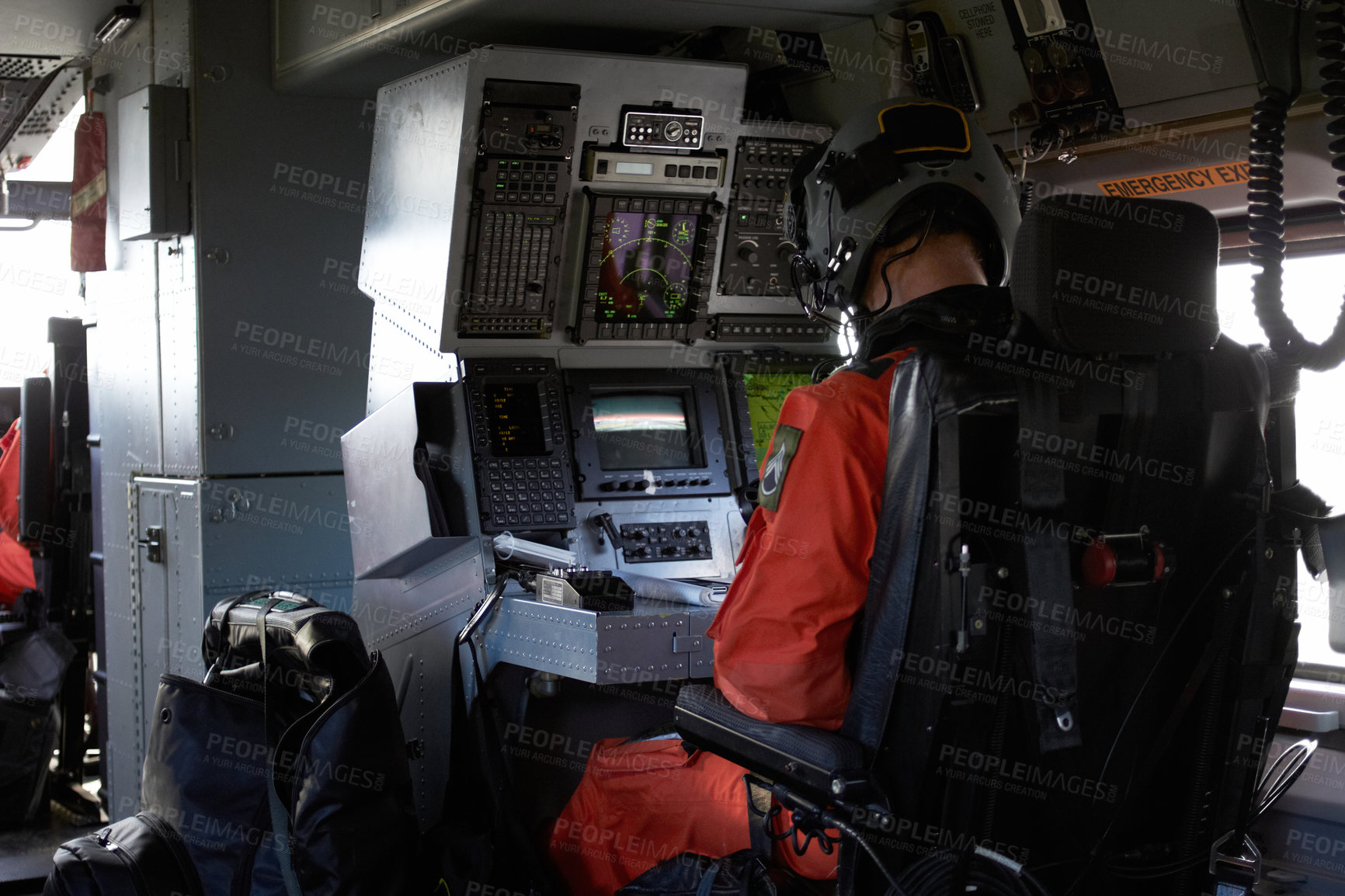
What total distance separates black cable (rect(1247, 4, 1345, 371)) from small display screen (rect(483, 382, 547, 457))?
191 cm

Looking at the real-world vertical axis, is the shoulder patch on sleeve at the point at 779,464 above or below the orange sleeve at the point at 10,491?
above

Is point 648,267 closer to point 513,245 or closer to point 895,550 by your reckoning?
point 513,245

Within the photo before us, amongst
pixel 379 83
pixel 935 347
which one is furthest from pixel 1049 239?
pixel 379 83

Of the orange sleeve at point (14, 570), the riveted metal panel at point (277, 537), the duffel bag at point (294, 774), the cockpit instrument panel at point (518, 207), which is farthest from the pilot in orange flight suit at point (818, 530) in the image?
the orange sleeve at point (14, 570)

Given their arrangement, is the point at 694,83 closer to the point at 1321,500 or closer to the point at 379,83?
the point at 379,83

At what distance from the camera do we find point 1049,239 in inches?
66.7

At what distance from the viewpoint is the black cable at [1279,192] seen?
7.22 ft

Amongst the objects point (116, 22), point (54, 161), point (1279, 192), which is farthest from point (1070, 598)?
point (54, 161)

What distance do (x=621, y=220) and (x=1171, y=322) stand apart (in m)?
2.06

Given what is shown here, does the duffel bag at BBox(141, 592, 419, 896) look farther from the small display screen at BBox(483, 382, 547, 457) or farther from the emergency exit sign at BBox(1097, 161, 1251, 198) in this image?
the emergency exit sign at BBox(1097, 161, 1251, 198)

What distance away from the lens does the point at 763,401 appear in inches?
154

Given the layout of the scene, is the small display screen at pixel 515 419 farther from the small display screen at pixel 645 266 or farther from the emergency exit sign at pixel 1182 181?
the emergency exit sign at pixel 1182 181

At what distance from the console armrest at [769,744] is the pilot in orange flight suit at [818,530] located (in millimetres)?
32

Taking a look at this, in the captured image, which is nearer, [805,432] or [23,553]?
[805,432]
